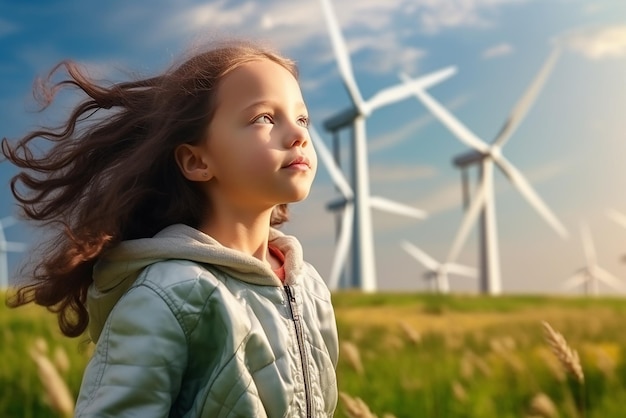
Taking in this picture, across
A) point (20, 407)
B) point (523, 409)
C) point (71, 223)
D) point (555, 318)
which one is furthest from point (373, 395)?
point (555, 318)

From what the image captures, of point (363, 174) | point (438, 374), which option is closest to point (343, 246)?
point (363, 174)

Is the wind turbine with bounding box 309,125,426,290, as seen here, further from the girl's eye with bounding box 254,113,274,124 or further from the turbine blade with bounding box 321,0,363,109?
the girl's eye with bounding box 254,113,274,124

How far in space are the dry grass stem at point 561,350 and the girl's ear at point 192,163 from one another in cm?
105

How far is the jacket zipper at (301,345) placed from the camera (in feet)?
8.30

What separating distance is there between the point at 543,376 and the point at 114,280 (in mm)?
4116

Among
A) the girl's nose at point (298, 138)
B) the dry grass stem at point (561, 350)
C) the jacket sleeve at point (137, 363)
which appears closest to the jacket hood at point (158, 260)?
the jacket sleeve at point (137, 363)

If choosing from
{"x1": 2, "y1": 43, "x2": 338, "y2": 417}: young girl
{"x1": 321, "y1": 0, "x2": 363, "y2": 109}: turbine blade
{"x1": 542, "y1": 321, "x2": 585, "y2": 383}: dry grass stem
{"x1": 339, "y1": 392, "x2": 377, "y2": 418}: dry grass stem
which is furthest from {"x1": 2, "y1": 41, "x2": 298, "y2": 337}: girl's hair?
{"x1": 321, "y1": 0, "x2": 363, "y2": 109}: turbine blade

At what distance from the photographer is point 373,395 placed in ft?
17.3

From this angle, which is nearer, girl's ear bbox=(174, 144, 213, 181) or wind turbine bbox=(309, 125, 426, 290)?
girl's ear bbox=(174, 144, 213, 181)

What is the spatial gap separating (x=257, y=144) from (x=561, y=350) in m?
1.05

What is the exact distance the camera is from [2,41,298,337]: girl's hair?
8.41ft

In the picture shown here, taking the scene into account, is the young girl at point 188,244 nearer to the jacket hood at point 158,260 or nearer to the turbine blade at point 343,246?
the jacket hood at point 158,260

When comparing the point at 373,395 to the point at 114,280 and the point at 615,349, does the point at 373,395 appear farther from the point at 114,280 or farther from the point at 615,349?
the point at 114,280

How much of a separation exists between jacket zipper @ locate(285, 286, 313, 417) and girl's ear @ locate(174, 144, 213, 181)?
40 centimetres
